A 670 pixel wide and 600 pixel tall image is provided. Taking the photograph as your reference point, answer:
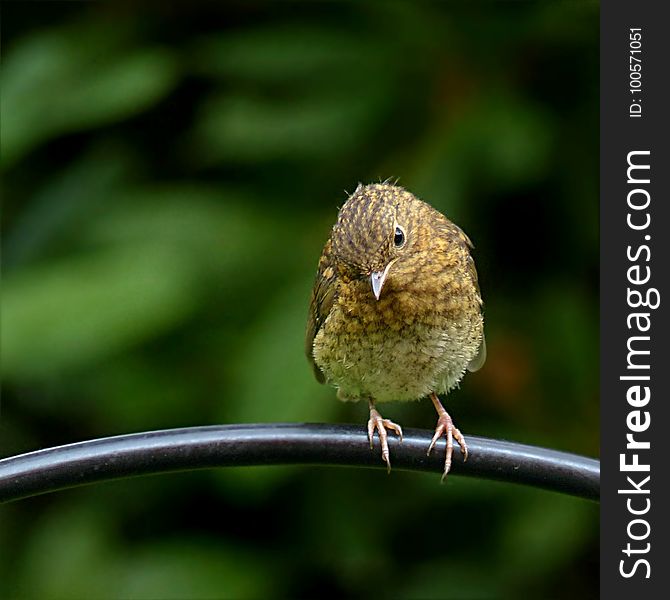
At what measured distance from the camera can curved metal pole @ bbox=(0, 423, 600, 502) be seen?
2568mm

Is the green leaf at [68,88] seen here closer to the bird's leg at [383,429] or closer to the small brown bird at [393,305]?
the small brown bird at [393,305]

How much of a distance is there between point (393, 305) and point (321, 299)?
284mm

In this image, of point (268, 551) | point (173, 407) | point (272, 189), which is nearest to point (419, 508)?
point (268, 551)

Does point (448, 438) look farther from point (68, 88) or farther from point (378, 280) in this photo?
point (68, 88)

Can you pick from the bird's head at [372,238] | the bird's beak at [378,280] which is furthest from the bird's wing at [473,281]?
the bird's beak at [378,280]

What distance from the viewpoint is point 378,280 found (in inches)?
128

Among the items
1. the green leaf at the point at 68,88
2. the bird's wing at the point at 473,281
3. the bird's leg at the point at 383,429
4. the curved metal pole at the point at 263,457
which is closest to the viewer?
the curved metal pole at the point at 263,457

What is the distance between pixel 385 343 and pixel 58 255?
1.62 metres

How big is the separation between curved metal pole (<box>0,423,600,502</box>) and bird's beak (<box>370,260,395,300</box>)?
16.2 inches

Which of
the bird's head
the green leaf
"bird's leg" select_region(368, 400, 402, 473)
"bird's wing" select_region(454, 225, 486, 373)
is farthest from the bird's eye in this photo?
the green leaf

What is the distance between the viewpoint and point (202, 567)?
440 cm

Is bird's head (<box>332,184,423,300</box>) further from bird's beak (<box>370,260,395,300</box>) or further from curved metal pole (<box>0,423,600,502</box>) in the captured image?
curved metal pole (<box>0,423,600,502</box>)

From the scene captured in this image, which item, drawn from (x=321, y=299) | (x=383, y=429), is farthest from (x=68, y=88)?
(x=383, y=429)

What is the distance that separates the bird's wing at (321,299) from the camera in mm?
3572
